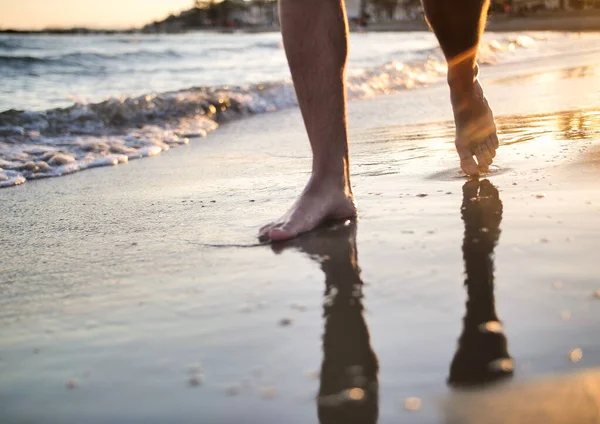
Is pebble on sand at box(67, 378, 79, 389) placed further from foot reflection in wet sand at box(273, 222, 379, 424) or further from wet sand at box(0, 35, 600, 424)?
foot reflection in wet sand at box(273, 222, 379, 424)

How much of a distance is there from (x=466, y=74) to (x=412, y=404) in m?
1.68

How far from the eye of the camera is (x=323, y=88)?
5.90 feet

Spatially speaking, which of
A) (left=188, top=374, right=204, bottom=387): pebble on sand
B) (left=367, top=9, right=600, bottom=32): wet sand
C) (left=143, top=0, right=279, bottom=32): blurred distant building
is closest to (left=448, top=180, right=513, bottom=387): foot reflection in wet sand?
Answer: (left=188, top=374, right=204, bottom=387): pebble on sand

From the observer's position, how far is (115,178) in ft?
10.2

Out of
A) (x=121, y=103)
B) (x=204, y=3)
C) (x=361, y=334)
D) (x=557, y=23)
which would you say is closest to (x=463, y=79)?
(x=361, y=334)

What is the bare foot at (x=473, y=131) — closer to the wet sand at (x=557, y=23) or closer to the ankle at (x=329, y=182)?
the ankle at (x=329, y=182)

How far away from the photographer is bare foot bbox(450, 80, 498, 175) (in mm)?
2223

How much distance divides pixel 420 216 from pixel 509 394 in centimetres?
95

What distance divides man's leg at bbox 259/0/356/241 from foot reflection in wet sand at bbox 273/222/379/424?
303 millimetres

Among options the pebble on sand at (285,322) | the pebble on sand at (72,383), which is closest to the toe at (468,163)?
the pebble on sand at (285,322)

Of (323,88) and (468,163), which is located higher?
(323,88)

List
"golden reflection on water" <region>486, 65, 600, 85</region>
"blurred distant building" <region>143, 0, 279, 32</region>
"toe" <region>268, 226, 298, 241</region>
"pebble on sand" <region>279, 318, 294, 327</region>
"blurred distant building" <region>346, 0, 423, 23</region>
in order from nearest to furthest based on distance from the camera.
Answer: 1. "pebble on sand" <region>279, 318, 294, 327</region>
2. "toe" <region>268, 226, 298, 241</region>
3. "golden reflection on water" <region>486, 65, 600, 85</region>
4. "blurred distant building" <region>346, 0, 423, 23</region>
5. "blurred distant building" <region>143, 0, 279, 32</region>

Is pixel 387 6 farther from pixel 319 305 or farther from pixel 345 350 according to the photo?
pixel 345 350

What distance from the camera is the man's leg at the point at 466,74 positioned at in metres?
2.22
